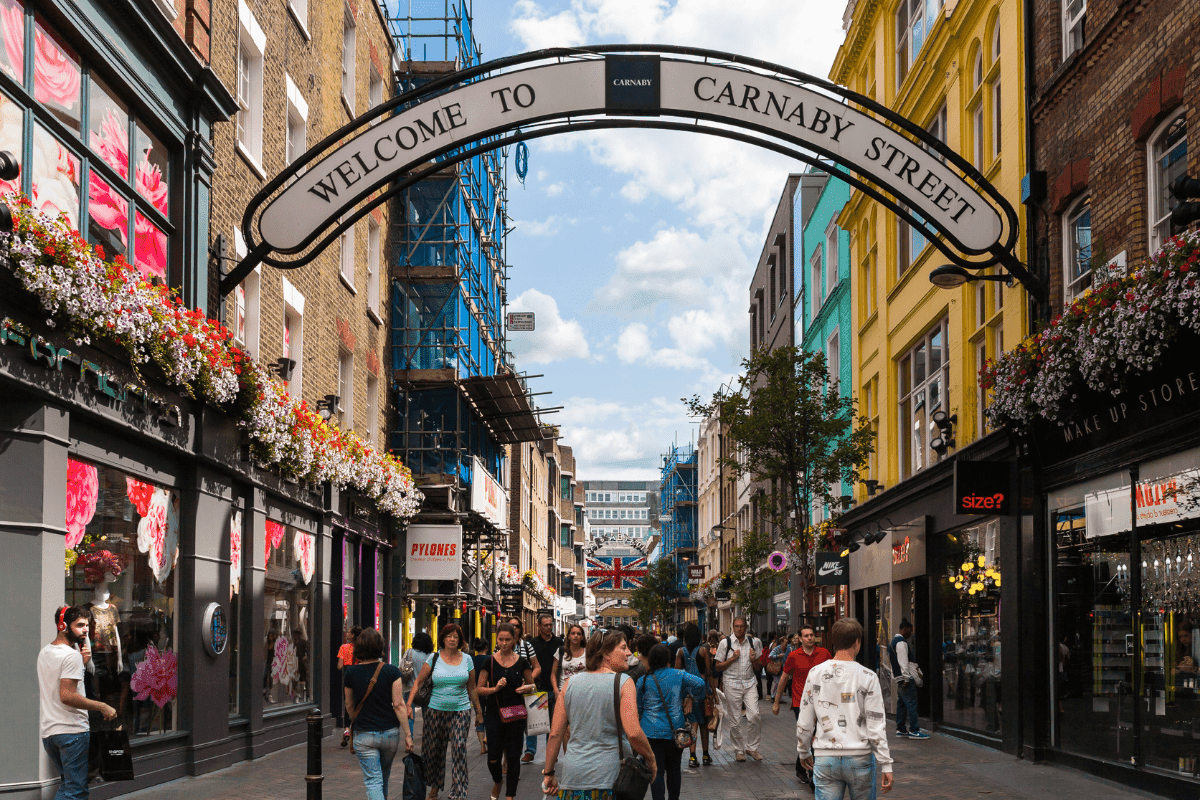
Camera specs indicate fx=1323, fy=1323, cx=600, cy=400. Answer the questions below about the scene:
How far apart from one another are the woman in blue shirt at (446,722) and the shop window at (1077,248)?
847 centimetres

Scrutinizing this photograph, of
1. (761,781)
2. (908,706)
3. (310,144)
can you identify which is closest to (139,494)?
(761,781)

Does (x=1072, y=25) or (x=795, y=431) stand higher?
(x=1072, y=25)

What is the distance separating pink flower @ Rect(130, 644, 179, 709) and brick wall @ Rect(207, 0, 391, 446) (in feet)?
13.4

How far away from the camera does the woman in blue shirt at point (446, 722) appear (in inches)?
461

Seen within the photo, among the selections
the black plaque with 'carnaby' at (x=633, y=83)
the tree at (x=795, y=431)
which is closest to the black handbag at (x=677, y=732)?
the black plaque with 'carnaby' at (x=633, y=83)

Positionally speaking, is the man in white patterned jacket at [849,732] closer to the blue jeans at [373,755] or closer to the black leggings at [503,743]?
the blue jeans at [373,755]

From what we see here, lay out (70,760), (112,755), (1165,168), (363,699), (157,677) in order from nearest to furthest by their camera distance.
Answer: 1. (70,760)
2. (112,755)
3. (363,699)
4. (1165,168)
5. (157,677)

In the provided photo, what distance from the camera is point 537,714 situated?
47.5 feet

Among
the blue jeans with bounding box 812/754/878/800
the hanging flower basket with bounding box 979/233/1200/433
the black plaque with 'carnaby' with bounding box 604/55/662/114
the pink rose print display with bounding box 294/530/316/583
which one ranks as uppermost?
the black plaque with 'carnaby' with bounding box 604/55/662/114

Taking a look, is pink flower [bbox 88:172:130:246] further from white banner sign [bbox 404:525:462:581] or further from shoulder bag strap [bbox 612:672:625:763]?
white banner sign [bbox 404:525:462:581]

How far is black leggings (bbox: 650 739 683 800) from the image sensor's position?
11.1 m

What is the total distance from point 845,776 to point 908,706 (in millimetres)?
13839

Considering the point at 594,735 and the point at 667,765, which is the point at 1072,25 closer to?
the point at 667,765

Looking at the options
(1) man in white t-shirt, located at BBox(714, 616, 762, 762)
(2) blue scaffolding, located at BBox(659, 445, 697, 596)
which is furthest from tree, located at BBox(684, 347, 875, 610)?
(2) blue scaffolding, located at BBox(659, 445, 697, 596)
